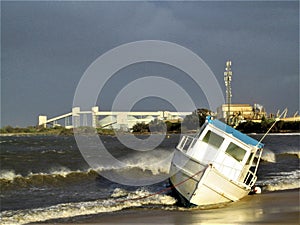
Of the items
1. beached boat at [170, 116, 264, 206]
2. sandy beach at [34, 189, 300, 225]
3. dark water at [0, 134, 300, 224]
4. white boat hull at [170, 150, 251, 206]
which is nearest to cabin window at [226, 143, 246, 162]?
beached boat at [170, 116, 264, 206]

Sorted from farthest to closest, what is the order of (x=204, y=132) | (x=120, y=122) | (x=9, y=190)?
(x=120, y=122), (x=9, y=190), (x=204, y=132)

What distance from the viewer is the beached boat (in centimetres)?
1933

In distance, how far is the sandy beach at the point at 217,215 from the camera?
54.3ft

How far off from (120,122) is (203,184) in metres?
117

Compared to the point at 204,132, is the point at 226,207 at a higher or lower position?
lower

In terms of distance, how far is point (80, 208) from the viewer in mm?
20375

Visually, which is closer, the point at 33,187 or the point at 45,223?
the point at 45,223

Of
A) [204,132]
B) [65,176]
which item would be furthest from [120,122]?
[204,132]

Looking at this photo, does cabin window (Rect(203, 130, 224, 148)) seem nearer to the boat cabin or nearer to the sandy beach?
the boat cabin

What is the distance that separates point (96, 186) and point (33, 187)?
350cm

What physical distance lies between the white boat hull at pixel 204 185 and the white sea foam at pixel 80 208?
74.8 inches

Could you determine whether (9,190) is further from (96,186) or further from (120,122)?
(120,122)

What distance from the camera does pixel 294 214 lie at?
17375mm

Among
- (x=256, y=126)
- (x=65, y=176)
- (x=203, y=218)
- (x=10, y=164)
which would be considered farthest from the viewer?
(x=256, y=126)
